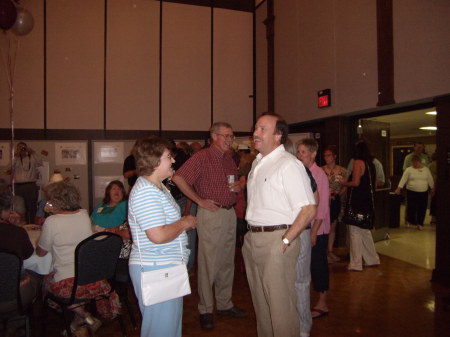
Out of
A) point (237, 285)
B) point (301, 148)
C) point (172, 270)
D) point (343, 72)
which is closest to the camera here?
point (172, 270)

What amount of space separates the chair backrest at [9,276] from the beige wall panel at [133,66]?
4966mm

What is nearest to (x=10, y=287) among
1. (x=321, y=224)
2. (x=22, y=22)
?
(x=321, y=224)

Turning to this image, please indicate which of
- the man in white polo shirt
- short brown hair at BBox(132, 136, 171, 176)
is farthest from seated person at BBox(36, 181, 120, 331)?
the man in white polo shirt

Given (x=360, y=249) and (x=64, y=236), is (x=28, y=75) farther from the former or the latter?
(x=360, y=249)

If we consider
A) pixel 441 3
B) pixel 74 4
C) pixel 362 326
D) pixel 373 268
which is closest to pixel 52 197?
pixel 362 326

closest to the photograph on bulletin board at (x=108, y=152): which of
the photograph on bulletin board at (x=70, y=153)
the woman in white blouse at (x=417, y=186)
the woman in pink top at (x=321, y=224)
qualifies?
the photograph on bulletin board at (x=70, y=153)

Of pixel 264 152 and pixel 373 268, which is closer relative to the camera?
pixel 264 152

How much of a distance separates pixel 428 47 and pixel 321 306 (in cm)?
312

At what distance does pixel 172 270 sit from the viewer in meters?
1.82

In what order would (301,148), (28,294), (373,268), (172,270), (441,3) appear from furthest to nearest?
(373,268) → (441,3) → (301,148) → (28,294) → (172,270)

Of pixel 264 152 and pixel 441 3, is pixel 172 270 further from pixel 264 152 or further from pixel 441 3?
pixel 441 3

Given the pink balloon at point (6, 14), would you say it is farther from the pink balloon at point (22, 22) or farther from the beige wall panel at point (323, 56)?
the beige wall panel at point (323, 56)

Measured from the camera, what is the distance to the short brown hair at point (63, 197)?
8.43ft

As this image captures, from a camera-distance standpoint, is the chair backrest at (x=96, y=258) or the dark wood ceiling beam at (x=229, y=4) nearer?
the chair backrest at (x=96, y=258)
